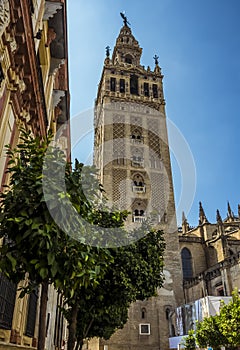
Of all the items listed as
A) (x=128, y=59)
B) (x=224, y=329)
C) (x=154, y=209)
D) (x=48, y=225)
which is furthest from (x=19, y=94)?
(x=128, y=59)

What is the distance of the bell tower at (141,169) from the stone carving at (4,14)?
Result: 74.5 feet

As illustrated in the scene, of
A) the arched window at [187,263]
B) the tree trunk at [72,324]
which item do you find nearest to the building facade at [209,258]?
the arched window at [187,263]

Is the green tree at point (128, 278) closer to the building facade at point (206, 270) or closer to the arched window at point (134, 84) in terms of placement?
the building facade at point (206, 270)

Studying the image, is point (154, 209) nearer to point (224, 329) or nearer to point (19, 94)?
point (224, 329)

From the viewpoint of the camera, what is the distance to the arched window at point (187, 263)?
1396 inches

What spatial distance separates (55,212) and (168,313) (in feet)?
85.3

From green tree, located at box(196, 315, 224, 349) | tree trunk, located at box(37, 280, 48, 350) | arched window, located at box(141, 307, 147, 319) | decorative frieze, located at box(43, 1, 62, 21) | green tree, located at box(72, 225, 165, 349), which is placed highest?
decorative frieze, located at box(43, 1, 62, 21)

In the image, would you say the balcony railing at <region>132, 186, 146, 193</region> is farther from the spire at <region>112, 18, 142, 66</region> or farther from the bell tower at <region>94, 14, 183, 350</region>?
the spire at <region>112, 18, 142, 66</region>

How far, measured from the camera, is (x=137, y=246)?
10617 millimetres

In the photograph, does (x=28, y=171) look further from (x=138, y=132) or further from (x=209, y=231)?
(x=209, y=231)

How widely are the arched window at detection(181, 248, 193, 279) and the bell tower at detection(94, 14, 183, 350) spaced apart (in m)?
6.81

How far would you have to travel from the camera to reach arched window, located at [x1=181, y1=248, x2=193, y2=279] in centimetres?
3547

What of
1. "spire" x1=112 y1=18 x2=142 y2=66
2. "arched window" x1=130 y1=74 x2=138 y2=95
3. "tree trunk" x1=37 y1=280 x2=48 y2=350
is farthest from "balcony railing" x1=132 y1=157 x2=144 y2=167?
"tree trunk" x1=37 y1=280 x2=48 y2=350

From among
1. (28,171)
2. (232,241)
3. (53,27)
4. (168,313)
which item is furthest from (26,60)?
(232,241)
